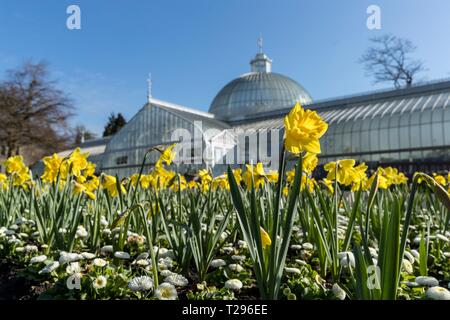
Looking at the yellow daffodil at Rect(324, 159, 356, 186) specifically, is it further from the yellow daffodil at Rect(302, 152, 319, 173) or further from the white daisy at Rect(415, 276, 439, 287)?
the white daisy at Rect(415, 276, 439, 287)

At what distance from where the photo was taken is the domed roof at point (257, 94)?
23.3m

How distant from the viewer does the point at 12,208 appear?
2.24 m

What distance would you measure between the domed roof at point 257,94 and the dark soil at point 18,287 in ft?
69.5

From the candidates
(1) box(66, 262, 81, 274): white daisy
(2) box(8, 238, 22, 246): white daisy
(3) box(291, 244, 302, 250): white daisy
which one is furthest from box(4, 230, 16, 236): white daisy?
(3) box(291, 244, 302, 250): white daisy

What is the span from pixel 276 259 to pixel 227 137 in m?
11.7

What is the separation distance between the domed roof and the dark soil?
21.2 m

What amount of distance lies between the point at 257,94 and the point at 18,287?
2307 cm

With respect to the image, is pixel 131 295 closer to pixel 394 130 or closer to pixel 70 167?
pixel 70 167

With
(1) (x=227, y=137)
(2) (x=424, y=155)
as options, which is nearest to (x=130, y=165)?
(1) (x=227, y=137)

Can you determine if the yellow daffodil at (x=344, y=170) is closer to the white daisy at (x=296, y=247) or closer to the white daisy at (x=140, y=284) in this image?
the white daisy at (x=296, y=247)

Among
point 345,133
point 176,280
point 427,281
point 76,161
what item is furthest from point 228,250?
point 345,133

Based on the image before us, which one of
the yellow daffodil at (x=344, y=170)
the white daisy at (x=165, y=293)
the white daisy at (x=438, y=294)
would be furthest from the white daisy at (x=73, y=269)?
the white daisy at (x=438, y=294)

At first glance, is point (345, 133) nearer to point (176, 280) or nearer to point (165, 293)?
point (176, 280)

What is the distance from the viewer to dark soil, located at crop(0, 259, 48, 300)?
1293 mm
